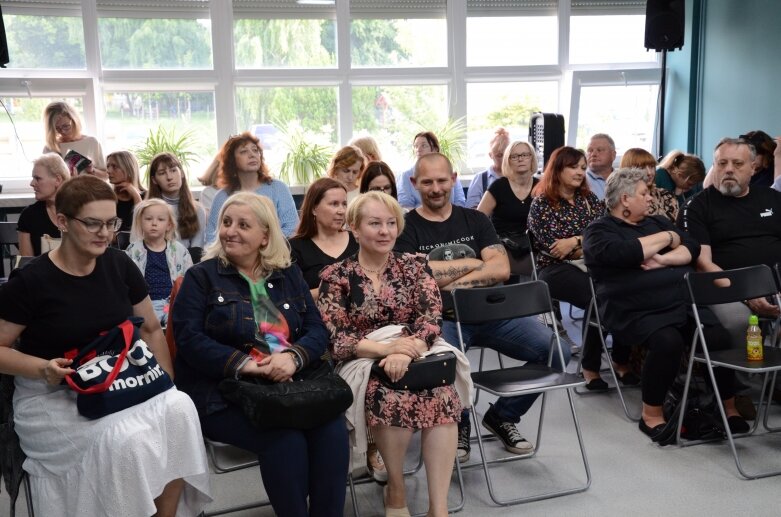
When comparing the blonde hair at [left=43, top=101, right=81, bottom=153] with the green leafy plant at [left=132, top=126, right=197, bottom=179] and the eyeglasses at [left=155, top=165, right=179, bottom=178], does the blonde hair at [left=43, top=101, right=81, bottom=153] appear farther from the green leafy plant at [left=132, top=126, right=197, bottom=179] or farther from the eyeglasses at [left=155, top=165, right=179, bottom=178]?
the eyeglasses at [left=155, top=165, right=179, bottom=178]

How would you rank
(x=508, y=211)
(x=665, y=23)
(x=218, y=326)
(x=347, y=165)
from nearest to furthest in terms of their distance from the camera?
(x=218, y=326), (x=347, y=165), (x=508, y=211), (x=665, y=23)

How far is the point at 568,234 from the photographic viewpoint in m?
4.98

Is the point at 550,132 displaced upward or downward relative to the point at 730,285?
upward

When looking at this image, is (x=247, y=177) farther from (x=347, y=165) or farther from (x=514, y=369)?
(x=514, y=369)

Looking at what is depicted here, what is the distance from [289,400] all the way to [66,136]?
4.94m

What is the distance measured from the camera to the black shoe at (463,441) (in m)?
3.72

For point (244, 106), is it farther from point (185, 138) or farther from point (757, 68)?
point (757, 68)

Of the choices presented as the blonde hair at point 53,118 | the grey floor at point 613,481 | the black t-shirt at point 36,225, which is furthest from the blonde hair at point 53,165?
the grey floor at point 613,481

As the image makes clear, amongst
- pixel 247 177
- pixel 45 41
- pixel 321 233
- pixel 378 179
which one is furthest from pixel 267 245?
pixel 45 41

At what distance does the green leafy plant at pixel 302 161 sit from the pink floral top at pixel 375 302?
4.64 m

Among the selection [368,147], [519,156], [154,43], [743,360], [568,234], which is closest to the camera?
[743,360]

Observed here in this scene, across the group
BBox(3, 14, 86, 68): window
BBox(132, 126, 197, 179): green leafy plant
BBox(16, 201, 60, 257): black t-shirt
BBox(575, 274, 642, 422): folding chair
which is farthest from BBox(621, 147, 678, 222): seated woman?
BBox(3, 14, 86, 68): window

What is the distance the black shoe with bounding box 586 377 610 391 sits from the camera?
4.65 metres

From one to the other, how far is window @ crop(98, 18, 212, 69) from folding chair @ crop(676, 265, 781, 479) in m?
5.62
